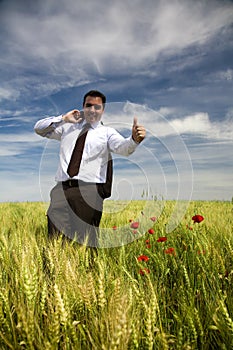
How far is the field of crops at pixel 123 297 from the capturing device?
1.18m

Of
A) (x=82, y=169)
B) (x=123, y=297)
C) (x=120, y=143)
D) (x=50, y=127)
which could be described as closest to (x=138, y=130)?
(x=120, y=143)

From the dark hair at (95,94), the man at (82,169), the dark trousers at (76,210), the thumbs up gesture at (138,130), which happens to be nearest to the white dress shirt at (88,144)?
the man at (82,169)

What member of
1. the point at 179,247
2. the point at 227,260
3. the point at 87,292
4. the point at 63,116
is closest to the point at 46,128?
the point at 63,116

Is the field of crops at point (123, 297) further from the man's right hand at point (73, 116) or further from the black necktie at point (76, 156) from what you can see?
the man's right hand at point (73, 116)

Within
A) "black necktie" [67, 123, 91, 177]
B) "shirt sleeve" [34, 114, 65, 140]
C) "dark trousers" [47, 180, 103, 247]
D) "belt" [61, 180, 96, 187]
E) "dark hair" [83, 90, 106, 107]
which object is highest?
"dark hair" [83, 90, 106, 107]

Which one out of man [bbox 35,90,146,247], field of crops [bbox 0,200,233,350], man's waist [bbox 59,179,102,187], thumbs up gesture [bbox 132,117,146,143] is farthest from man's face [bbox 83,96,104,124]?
field of crops [bbox 0,200,233,350]

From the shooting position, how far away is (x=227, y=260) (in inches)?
99.8

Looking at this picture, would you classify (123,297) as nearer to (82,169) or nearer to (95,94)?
(82,169)

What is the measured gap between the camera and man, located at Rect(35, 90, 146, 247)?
3.54 metres

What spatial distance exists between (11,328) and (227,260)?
1.74 metres

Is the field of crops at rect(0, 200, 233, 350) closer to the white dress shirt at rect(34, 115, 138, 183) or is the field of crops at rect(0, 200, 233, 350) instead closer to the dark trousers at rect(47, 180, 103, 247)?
the dark trousers at rect(47, 180, 103, 247)

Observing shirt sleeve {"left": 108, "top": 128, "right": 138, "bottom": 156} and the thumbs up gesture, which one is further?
shirt sleeve {"left": 108, "top": 128, "right": 138, "bottom": 156}

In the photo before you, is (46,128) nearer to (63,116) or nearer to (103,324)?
(63,116)

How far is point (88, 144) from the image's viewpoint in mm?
3676
